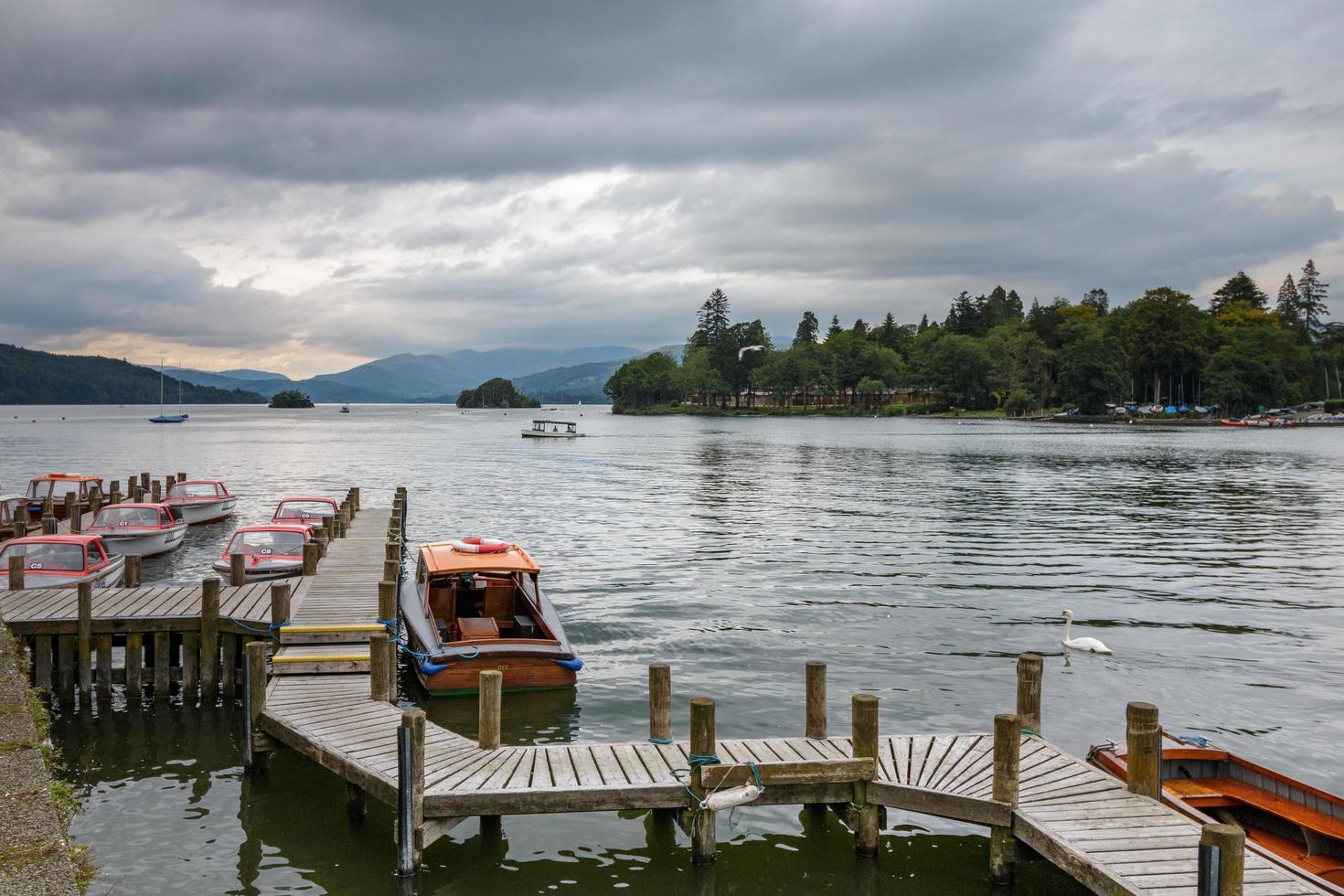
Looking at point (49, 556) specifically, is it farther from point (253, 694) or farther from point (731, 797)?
point (731, 797)

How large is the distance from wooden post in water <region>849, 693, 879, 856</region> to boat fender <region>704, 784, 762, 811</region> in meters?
1.35

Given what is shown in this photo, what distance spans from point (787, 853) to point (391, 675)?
627 cm

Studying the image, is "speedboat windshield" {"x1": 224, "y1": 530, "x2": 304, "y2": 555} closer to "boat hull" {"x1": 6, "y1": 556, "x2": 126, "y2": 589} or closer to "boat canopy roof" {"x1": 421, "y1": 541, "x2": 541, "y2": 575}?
"boat hull" {"x1": 6, "y1": 556, "x2": 126, "y2": 589}

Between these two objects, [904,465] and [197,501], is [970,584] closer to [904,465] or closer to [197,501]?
[197,501]

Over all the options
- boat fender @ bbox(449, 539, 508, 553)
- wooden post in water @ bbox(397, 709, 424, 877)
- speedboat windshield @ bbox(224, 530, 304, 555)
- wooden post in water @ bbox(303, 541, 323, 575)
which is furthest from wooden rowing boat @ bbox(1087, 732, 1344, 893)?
speedboat windshield @ bbox(224, 530, 304, 555)

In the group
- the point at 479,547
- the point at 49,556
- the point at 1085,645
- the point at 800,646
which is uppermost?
the point at 479,547

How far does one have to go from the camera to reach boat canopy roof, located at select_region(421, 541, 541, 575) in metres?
20.3

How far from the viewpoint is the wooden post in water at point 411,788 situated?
10461mm

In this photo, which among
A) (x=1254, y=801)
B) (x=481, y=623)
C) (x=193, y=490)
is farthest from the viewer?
(x=193, y=490)

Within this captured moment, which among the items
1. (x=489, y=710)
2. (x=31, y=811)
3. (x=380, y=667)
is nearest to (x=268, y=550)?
(x=380, y=667)

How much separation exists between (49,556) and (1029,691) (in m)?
22.9

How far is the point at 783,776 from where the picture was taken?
11.2m

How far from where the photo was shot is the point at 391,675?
14.3 meters

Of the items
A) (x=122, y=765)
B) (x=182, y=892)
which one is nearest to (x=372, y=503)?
(x=122, y=765)
